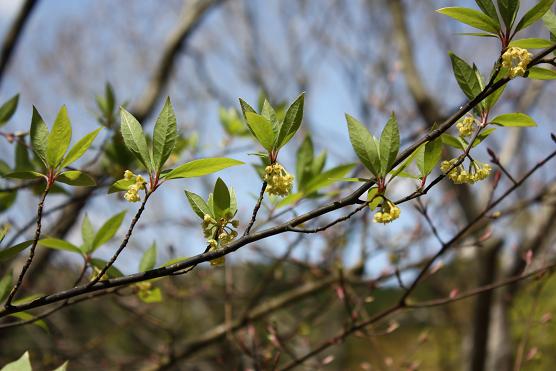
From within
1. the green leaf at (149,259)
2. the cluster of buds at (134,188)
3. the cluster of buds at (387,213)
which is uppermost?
the green leaf at (149,259)

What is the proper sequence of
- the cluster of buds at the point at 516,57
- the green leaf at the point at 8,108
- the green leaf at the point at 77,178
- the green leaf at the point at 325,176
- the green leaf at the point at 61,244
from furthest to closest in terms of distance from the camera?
the green leaf at the point at 8,108 < the green leaf at the point at 325,176 < the green leaf at the point at 61,244 < the green leaf at the point at 77,178 < the cluster of buds at the point at 516,57

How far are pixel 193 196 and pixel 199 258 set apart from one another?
0.36ft

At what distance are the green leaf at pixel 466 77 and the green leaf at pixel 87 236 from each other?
66 centimetres

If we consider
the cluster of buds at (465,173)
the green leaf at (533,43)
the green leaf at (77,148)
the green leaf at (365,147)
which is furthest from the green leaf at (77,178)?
the green leaf at (533,43)

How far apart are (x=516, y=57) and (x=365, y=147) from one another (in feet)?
0.65

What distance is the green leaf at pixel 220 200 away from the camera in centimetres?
68

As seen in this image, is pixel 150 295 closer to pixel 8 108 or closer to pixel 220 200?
pixel 220 200

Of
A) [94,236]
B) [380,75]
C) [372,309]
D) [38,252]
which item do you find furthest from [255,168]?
[372,309]

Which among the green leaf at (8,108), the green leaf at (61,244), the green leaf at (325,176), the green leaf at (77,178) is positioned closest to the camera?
the green leaf at (77,178)

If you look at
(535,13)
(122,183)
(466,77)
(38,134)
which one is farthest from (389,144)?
(38,134)

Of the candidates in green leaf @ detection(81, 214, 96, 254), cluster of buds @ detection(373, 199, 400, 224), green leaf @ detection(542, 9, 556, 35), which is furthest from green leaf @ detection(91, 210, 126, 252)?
green leaf @ detection(542, 9, 556, 35)

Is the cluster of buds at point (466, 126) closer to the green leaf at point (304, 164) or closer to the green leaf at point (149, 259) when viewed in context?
the green leaf at point (304, 164)

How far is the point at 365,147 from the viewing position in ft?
2.15

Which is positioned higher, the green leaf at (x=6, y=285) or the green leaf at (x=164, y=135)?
the green leaf at (x=6, y=285)
